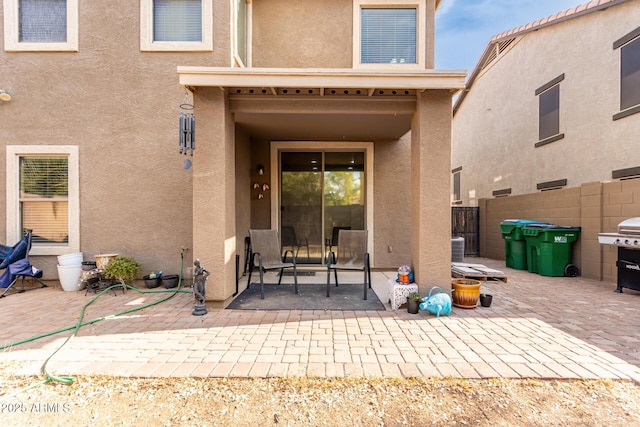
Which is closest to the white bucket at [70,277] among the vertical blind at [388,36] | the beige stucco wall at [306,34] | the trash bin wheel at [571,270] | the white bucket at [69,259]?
the white bucket at [69,259]

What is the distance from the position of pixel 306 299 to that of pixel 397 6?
5690 mm

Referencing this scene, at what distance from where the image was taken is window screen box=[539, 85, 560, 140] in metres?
7.53

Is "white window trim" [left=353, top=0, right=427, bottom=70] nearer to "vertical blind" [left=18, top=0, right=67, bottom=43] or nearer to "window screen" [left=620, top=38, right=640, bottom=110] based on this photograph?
"window screen" [left=620, top=38, right=640, bottom=110]

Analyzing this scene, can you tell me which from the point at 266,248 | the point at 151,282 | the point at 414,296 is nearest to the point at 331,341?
the point at 414,296

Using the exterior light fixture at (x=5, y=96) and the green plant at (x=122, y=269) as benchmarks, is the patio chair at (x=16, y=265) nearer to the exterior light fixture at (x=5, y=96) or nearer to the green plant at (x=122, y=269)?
the green plant at (x=122, y=269)

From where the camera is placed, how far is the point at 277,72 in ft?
11.8

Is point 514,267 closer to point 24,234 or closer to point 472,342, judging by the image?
point 472,342

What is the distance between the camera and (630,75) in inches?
226

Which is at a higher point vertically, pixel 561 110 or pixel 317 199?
pixel 561 110

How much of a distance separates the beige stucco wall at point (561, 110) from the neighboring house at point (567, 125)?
2cm

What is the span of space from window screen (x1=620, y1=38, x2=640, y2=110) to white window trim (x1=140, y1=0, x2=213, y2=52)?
7.87m

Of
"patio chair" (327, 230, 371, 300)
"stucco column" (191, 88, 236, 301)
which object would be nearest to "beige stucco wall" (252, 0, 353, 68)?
"stucco column" (191, 88, 236, 301)

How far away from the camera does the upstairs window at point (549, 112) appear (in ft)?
24.6

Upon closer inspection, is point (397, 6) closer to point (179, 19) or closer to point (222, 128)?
point (179, 19)
